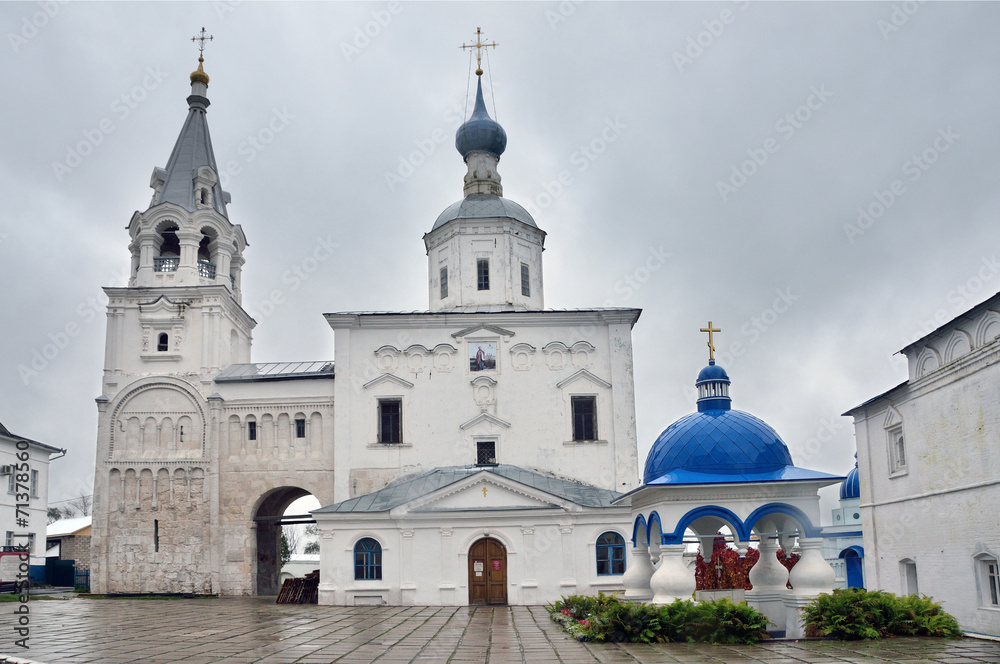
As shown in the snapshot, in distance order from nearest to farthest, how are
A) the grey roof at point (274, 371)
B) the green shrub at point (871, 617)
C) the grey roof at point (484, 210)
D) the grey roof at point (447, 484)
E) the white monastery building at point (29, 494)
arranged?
1. the green shrub at point (871, 617)
2. the grey roof at point (447, 484)
3. the grey roof at point (274, 371)
4. the grey roof at point (484, 210)
5. the white monastery building at point (29, 494)

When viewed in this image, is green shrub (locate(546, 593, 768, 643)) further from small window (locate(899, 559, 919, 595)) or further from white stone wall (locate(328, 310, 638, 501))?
white stone wall (locate(328, 310, 638, 501))

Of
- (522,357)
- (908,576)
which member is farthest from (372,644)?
(522,357)

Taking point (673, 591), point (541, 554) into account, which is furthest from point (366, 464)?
point (673, 591)

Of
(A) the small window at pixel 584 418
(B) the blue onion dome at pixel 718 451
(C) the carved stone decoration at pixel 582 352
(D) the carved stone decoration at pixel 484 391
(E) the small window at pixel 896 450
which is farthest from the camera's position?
(C) the carved stone decoration at pixel 582 352

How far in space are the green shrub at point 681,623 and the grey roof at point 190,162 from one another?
23.0 m

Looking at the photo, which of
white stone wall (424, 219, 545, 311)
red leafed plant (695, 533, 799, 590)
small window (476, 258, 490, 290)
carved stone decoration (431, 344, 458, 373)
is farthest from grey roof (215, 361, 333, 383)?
red leafed plant (695, 533, 799, 590)

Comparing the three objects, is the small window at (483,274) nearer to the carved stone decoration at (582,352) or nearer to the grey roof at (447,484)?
the carved stone decoration at (582,352)

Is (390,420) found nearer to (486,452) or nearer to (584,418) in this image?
(486,452)

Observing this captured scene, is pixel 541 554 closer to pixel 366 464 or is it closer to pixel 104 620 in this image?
pixel 366 464

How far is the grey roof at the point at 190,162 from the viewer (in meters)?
31.3

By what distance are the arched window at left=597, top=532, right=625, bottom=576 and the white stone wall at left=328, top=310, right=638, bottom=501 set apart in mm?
2877

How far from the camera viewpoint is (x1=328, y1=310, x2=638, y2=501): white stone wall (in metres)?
27.9

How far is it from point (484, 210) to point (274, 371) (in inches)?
367

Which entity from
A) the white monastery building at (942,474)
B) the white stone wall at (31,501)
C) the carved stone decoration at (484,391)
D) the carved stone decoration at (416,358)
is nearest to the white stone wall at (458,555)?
the carved stone decoration at (484,391)
